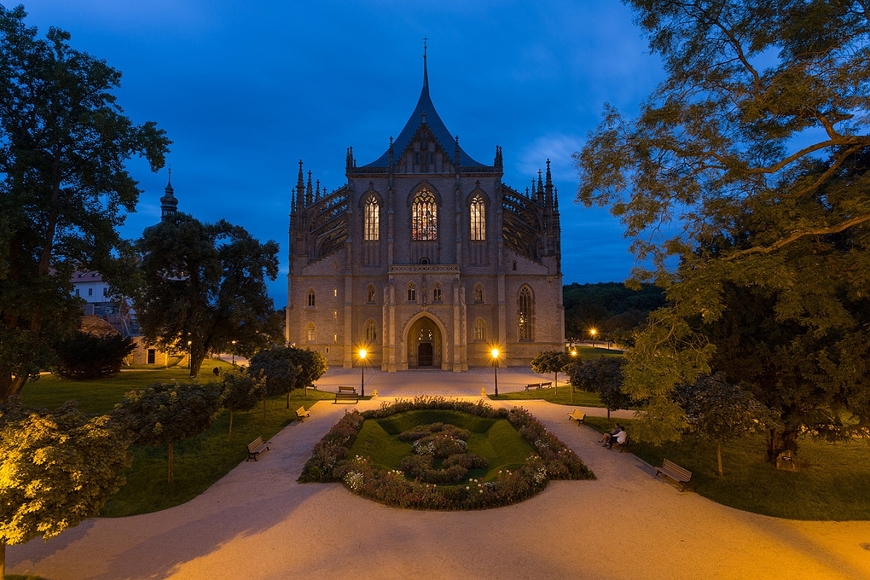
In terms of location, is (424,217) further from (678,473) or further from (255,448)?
(678,473)

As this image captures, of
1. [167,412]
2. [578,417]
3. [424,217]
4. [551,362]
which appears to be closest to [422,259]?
[424,217]

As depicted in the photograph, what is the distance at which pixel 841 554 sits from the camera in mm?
9352

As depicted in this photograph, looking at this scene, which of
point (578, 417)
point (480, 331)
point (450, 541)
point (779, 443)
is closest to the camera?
point (450, 541)

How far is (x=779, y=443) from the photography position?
47.8ft

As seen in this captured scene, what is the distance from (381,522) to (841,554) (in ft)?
33.3

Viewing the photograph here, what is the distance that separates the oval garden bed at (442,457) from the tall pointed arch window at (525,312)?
825 inches

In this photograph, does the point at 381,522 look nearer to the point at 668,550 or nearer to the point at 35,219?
the point at 668,550

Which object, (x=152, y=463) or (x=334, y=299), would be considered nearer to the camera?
(x=152, y=463)

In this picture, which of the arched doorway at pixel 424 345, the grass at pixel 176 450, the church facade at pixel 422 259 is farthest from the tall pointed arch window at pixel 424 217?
the grass at pixel 176 450

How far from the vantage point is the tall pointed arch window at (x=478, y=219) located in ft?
142

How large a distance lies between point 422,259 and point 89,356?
88.3 feet

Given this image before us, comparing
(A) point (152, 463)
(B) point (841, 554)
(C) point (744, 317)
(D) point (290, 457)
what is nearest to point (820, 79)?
(C) point (744, 317)

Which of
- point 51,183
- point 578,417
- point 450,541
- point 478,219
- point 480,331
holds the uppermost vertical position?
point 478,219

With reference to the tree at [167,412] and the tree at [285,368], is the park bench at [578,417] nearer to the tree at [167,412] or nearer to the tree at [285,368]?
the tree at [285,368]
